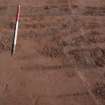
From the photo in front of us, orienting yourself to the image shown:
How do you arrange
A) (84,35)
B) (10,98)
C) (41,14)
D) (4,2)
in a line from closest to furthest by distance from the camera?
(10,98) → (84,35) → (41,14) → (4,2)

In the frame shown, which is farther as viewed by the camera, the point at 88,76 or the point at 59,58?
the point at 59,58

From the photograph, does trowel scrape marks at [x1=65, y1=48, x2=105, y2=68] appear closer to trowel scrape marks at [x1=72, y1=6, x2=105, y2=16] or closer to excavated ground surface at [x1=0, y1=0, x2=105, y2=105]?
excavated ground surface at [x1=0, y1=0, x2=105, y2=105]

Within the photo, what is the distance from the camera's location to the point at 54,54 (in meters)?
6.00

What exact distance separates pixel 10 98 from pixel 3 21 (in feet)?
8.76

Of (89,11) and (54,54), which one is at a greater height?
(89,11)

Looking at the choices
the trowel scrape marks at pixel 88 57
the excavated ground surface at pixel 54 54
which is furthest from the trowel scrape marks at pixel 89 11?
the trowel scrape marks at pixel 88 57


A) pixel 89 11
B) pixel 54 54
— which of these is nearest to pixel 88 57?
pixel 54 54

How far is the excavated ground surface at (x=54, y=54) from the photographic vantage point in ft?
16.5

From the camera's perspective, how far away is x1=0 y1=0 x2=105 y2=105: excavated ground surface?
5043 mm

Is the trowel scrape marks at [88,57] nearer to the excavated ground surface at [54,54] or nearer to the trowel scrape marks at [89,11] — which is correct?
the excavated ground surface at [54,54]

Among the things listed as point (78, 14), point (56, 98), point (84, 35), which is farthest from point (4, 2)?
point (56, 98)

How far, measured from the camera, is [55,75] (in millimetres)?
5473

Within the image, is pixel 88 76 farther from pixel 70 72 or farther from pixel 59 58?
pixel 59 58

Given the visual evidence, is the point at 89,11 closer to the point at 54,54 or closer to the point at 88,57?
the point at 88,57
